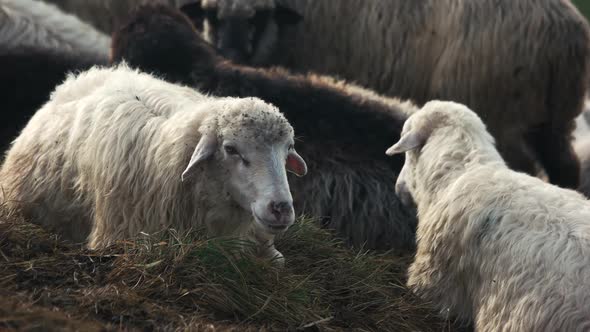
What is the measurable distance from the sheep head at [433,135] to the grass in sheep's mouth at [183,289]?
2.22 ft

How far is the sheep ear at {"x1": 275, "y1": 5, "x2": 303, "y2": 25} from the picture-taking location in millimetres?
7957

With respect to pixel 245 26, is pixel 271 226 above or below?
above

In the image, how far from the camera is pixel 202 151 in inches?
168

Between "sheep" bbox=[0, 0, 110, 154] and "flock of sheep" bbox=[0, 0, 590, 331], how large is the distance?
1cm

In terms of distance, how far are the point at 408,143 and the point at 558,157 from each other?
101 inches

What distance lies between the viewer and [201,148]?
4270 millimetres

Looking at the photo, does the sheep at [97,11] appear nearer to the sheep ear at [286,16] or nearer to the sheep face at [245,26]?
the sheep face at [245,26]

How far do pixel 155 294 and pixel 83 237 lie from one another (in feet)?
3.33

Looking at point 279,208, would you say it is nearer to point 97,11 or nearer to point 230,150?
point 230,150

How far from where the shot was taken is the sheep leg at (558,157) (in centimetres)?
728

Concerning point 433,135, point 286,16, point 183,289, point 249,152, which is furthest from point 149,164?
point 286,16

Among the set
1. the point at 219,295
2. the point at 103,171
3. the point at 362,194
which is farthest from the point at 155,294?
the point at 362,194

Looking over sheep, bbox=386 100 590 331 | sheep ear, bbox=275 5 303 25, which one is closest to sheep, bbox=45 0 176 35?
sheep ear, bbox=275 5 303 25

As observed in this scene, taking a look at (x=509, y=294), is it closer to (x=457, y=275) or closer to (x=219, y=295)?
(x=457, y=275)
